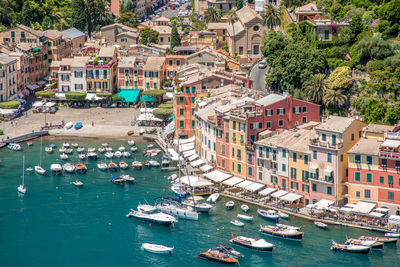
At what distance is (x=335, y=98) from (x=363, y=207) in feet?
114

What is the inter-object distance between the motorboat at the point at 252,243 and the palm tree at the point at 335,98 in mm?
43762

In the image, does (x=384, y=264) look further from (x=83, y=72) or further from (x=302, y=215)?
(x=83, y=72)

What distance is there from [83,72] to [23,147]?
34509mm

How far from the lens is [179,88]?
529 feet

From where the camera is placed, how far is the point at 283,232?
11425 centimetres

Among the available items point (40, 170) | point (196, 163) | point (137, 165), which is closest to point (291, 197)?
point (196, 163)

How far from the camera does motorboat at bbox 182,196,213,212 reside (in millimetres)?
123500

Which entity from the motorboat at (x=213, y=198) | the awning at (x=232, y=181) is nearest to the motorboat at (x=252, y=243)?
the motorboat at (x=213, y=198)

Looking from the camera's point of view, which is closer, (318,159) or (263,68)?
(318,159)

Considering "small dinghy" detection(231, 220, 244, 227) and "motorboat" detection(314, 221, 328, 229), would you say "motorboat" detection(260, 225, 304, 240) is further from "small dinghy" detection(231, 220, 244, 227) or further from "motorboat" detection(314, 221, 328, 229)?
"motorboat" detection(314, 221, 328, 229)

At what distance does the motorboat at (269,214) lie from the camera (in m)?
120

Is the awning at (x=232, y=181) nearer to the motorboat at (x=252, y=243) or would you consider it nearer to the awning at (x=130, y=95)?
the motorboat at (x=252, y=243)

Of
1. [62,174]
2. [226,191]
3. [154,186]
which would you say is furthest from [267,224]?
[62,174]

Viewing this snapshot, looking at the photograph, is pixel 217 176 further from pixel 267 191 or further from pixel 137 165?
pixel 137 165
